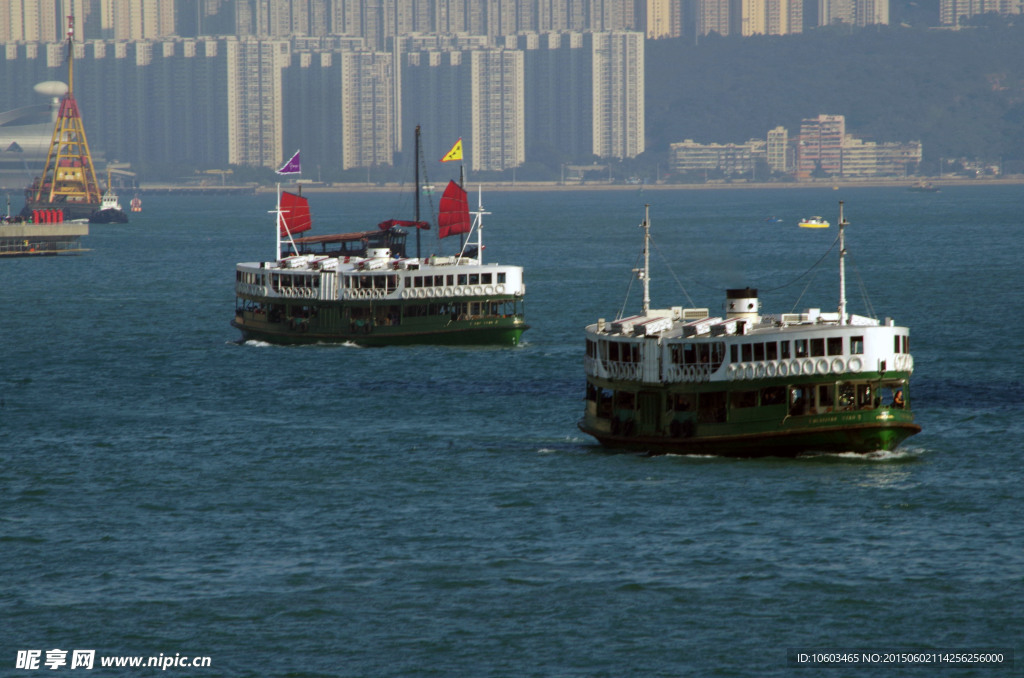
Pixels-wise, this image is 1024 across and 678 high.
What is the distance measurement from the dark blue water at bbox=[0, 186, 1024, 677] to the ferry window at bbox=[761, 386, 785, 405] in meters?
2.13

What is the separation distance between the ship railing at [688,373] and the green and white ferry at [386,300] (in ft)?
115

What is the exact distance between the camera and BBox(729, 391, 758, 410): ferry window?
52531 millimetres

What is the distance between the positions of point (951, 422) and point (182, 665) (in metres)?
36.1

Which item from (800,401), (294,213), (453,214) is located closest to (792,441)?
(800,401)

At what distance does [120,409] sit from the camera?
69.6 m

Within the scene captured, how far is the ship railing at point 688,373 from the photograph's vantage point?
2076 inches

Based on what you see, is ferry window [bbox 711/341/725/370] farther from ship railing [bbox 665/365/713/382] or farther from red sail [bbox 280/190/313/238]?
red sail [bbox 280/190/313/238]

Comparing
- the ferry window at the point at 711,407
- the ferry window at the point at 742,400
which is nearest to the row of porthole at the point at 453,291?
the ferry window at the point at 711,407

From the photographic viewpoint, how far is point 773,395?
52.2 metres

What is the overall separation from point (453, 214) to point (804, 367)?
57.2 meters

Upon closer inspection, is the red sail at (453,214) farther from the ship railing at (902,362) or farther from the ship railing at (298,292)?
the ship railing at (902,362)

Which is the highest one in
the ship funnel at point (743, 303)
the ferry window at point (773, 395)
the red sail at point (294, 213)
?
the red sail at point (294, 213)

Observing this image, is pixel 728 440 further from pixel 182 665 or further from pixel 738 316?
pixel 182 665

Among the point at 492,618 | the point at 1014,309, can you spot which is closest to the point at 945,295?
the point at 1014,309
